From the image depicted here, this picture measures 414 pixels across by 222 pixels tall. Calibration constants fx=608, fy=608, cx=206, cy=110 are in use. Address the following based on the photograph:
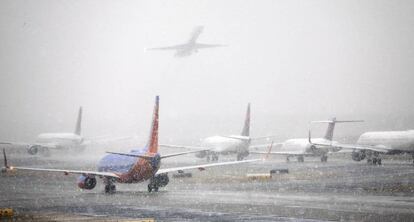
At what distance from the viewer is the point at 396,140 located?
89.8 metres

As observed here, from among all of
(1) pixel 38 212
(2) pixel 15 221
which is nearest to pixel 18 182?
(1) pixel 38 212

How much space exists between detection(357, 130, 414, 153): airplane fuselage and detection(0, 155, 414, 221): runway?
2631 centimetres

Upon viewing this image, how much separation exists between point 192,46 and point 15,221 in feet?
235

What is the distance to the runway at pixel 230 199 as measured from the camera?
3369 centimetres

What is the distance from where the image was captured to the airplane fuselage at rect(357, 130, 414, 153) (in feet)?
288

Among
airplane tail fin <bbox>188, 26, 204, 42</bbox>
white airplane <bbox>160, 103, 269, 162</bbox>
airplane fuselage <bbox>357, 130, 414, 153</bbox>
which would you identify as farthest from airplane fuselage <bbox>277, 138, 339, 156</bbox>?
airplane tail fin <bbox>188, 26, 204, 42</bbox>

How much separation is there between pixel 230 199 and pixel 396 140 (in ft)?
177

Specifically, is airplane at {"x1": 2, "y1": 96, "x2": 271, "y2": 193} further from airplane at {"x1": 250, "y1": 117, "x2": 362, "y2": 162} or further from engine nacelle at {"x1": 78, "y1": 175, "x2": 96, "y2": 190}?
airplane at {"x1": 250, "y1": 117, "x2": 362, "y2": 162}

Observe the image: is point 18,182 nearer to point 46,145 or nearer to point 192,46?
point 192,46

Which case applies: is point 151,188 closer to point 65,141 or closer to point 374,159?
point 374,159

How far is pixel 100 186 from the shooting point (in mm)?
56406

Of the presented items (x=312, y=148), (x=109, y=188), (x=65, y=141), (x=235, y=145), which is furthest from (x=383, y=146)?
(x=65, y=141)

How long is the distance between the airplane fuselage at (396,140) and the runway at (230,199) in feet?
86.3

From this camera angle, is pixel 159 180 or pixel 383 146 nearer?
pixel 159 180
